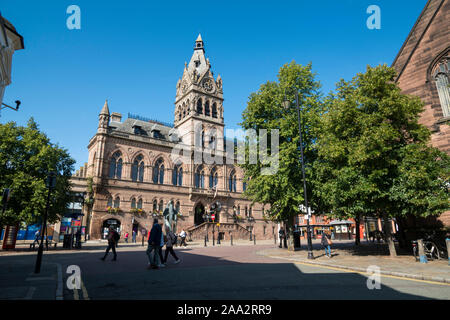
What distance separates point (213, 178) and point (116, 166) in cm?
1595

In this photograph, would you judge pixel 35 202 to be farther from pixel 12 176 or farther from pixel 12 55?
pixel 12 55

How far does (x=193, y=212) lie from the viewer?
41.0 m

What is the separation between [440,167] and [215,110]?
1591 inches

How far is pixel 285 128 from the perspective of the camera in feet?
60.5

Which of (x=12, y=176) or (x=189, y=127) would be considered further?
(x=189, y=127)

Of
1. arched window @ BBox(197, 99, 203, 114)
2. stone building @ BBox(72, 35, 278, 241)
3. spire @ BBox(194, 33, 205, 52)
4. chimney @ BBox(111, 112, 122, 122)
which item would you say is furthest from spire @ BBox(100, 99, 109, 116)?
spire @ BBox(194, 33, 205, 52)

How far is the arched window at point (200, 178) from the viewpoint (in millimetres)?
43381

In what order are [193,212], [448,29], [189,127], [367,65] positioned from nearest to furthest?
[367,65]
[448,29]
[193,212]
[189,127]

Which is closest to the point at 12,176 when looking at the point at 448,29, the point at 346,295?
the point at 346,295

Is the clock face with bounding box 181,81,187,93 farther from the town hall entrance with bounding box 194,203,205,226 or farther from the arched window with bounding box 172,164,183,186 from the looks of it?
the town hall entrance with bounding box 194,203,205,226

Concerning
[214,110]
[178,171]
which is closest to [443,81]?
[178,171]

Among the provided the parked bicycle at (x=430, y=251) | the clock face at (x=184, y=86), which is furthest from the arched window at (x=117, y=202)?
the parked bicycle at (x=430, y=251)

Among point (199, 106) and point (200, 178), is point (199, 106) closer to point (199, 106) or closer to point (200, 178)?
point (199, 106)
